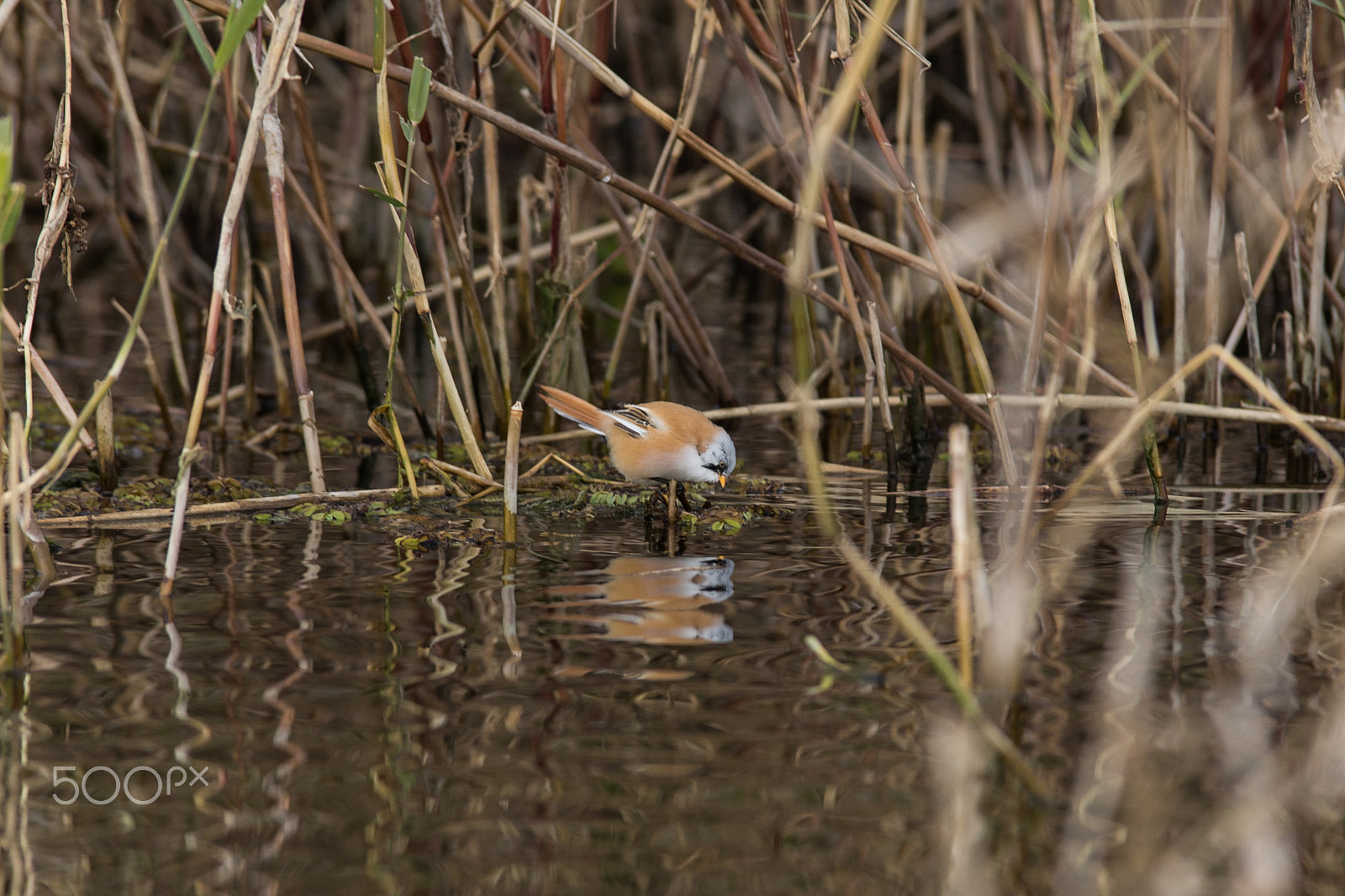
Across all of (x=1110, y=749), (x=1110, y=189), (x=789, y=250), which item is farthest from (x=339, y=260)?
(x=1110, y=749)

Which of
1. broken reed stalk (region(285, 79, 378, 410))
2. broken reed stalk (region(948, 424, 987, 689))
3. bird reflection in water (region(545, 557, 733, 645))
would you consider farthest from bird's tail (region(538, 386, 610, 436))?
broken reed stalk (region(948, 424, 987, 689))

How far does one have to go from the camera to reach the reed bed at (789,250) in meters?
3.10

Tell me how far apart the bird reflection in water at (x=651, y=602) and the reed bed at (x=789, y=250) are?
0.42m

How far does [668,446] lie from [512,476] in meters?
0.56

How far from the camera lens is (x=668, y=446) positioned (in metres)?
4.20

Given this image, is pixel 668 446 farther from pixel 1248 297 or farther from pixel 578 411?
pixel 1248 297

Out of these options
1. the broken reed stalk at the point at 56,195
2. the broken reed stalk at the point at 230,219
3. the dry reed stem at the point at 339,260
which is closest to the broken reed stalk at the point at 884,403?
the dry reed stem at the point at 339,260

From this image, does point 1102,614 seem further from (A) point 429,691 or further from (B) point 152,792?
(B) point 152,792

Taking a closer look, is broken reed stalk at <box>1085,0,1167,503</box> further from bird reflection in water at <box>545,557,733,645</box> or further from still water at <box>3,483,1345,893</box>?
bird reflection in water at <box>545,557,733,645</box>

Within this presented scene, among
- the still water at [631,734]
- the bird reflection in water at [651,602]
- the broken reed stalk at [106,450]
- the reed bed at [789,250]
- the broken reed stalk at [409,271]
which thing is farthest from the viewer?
the broken reed stalk at [106,450]

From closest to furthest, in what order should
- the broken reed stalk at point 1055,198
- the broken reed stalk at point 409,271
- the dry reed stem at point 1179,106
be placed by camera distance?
the broken reed stalk at point 1055,198 → the broken reed stalk at point 409,271 → the dry reed stem at point 1179,106

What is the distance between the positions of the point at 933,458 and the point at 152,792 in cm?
351

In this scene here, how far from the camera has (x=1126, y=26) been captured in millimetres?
4773

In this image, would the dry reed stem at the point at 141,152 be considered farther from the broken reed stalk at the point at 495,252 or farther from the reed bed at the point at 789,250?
the broken reed stalk at the point at 495,252
